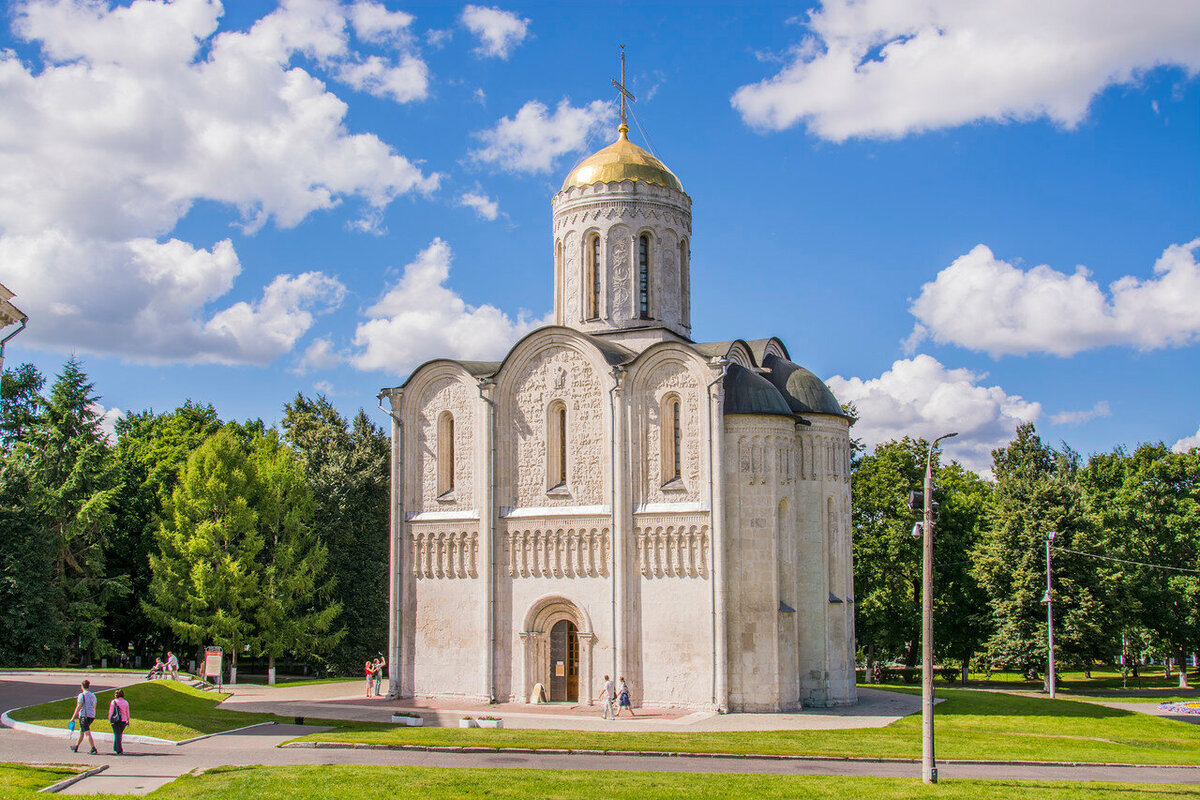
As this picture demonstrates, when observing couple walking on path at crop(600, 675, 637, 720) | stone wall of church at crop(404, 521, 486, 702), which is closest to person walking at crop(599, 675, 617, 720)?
couple walking on path at crop(600, 675, 637, 720)

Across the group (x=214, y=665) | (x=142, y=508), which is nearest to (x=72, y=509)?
(x=142, y=508)

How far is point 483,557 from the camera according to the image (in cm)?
2995

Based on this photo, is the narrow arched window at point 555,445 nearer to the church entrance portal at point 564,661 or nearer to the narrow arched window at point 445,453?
the narrow arched window at point 445,453

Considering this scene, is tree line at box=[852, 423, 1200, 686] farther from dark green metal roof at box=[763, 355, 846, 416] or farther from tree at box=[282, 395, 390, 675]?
tree at box=[282, 395, 390, 675]

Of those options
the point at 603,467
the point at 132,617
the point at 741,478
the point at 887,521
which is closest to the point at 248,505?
the point at 132,617

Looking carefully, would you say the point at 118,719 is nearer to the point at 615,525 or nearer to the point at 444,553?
the point at 444,553

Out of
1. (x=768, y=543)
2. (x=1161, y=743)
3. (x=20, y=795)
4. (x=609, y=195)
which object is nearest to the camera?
(x=20, y=795)

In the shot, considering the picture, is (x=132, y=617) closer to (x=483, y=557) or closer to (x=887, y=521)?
(x=483, y=557)

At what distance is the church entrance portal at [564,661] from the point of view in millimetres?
28906

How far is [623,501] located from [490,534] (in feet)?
14.1

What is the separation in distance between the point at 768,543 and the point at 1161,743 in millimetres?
9750

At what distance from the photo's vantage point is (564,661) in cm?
2906

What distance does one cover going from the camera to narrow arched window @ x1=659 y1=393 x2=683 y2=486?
28.1 meters

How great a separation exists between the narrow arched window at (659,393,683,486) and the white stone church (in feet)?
0.18
